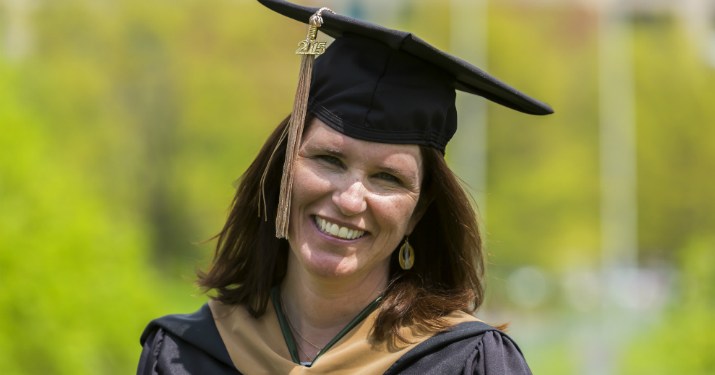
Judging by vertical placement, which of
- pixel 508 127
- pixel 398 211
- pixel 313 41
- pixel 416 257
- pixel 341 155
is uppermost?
pixel 508 127

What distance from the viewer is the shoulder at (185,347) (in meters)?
3.55

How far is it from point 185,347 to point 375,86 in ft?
2.82

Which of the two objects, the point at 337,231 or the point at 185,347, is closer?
the point at 337,231

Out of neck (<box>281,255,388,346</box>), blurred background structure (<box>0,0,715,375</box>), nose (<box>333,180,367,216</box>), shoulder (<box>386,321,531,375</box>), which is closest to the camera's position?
nose (<box>333,180,367,216</box>)

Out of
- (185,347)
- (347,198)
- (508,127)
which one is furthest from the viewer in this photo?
(508,127)

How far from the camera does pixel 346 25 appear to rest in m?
3.36

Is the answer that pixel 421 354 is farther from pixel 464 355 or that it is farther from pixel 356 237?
pixel 356 237

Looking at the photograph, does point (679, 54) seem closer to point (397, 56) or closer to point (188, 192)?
point (188, 192)

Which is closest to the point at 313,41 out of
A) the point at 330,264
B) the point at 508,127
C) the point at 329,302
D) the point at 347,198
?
the point at 347,198

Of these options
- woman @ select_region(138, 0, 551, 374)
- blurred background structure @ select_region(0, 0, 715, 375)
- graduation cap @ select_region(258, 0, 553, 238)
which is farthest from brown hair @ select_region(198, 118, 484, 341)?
blurred background structure @ select_region(0, 0, 715, 375)

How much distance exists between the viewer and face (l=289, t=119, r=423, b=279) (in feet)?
10.8

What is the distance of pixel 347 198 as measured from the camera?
326 centimetres

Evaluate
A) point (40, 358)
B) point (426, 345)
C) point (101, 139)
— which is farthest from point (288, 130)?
point (101, 139)

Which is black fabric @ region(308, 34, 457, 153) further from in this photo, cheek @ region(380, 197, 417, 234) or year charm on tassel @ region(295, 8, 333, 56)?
cheek @ region(380, 197, 417, 234)
